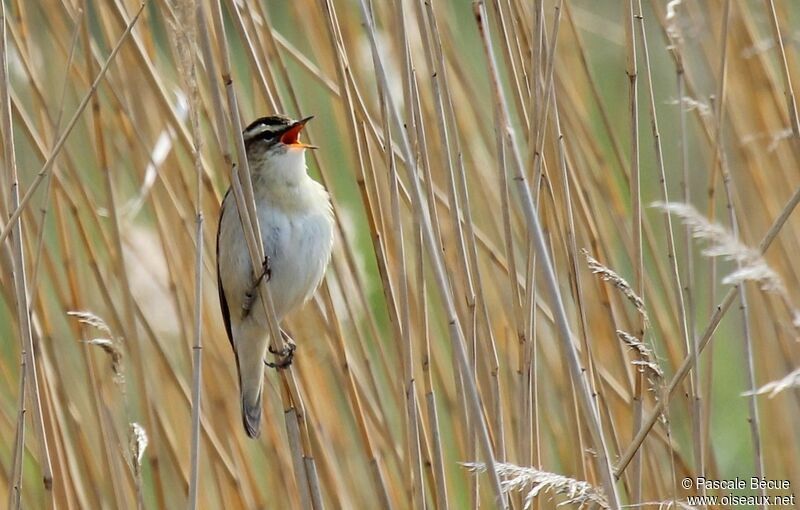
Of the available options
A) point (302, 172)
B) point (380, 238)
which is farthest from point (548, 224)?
point (302, 172)

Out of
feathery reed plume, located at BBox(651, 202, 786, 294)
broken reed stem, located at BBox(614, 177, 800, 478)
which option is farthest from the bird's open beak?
feathery reed plume, located at BBox(651, 202, 786, 294)

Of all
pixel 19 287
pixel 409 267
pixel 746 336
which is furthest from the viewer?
pixel 409 267

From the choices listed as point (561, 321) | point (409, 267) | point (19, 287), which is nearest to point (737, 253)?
point (561, 321)

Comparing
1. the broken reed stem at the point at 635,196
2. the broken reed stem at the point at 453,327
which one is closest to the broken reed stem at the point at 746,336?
the broken reed stem at the point at 635,196

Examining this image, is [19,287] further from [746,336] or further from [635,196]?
[746,336]

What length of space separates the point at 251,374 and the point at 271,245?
13.7 inches

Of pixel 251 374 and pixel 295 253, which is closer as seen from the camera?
pixel 295 253

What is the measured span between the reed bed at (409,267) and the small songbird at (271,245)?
0.07 meters

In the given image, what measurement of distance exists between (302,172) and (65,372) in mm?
845

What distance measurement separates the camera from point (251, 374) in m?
2.67

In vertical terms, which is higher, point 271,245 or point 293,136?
point 293,136

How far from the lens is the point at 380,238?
2229mm

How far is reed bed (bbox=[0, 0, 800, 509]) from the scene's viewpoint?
73.8 inches

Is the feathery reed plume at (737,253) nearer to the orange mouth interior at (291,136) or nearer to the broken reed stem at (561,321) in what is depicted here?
the broken reed stem at (561,321)
